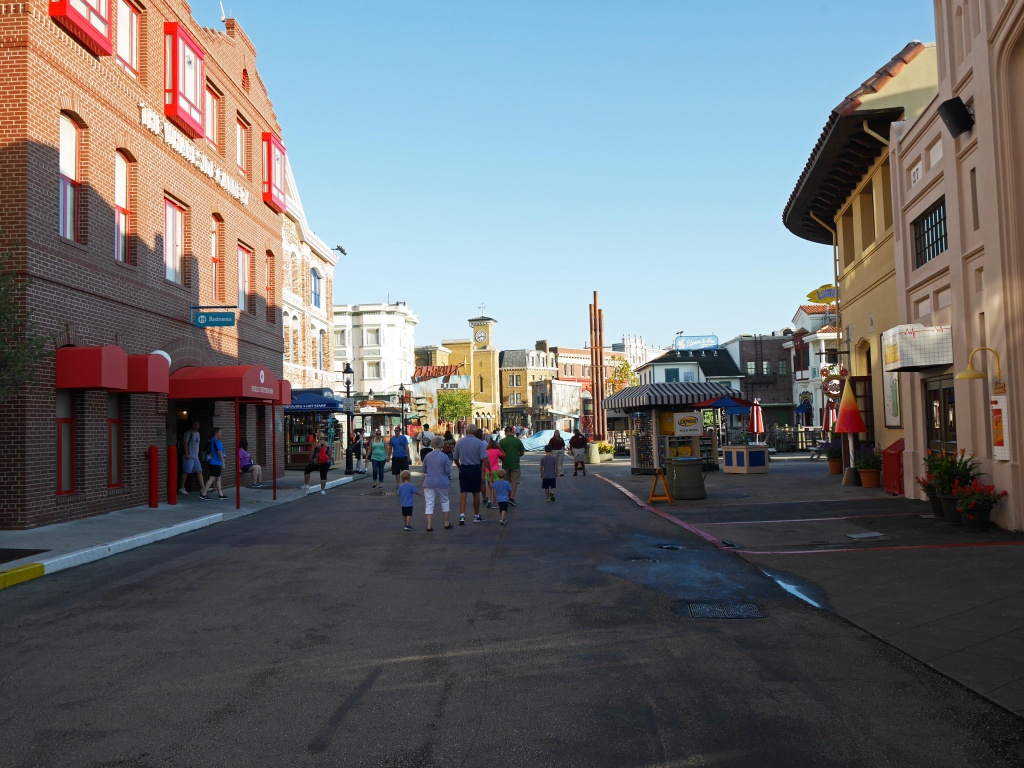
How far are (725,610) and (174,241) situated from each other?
1796cm

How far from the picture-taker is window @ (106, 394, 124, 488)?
57.3 feet

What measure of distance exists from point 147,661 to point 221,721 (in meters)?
1.84

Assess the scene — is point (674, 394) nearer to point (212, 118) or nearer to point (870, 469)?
point (870, 469)

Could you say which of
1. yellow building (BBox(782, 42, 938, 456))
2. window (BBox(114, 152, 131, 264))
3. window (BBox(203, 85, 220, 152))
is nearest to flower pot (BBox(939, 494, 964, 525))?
yellow building (BBox(782, 42, 938, 456))

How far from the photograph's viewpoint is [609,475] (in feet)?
103

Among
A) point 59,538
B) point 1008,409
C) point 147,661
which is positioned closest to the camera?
point 147,661

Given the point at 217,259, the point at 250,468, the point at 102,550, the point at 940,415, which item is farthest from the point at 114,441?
the point at 940,415

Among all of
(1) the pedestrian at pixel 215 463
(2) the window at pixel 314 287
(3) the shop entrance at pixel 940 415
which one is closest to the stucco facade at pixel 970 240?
(3) the shop entrance at pixel 940 415

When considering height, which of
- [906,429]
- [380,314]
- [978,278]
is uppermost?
[380,314]

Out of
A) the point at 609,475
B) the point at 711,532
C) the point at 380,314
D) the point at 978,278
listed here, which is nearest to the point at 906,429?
the point at 978,278

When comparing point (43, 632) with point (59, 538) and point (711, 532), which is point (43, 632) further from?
point (711, 532)

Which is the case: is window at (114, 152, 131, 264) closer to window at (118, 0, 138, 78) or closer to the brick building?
the brick building

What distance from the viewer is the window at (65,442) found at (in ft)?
51.8

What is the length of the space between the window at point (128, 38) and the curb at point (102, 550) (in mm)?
9748
